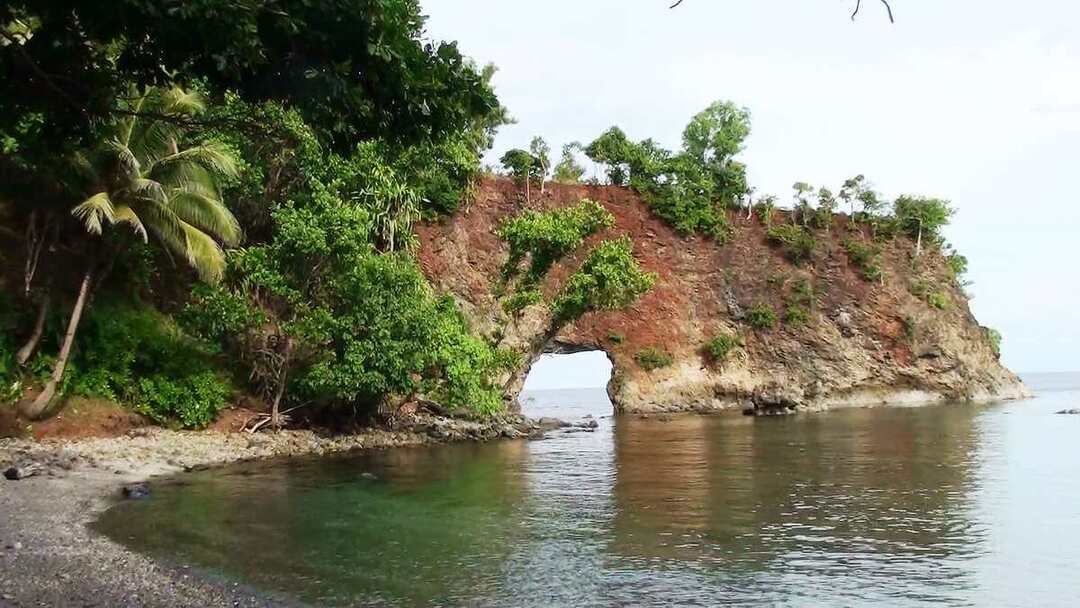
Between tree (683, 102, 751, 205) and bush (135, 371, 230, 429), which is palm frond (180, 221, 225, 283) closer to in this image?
bush (135, 371, 230, 429)

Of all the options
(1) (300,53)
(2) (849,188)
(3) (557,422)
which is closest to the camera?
(1) (300,53)

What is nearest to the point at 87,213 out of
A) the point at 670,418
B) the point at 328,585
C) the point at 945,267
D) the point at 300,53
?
the point at 328,585

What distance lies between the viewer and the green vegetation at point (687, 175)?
2045 inches

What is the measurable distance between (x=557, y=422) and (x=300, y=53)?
34.6 meters

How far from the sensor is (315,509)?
49.8 feet

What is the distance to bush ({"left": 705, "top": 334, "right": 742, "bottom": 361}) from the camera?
48.9m

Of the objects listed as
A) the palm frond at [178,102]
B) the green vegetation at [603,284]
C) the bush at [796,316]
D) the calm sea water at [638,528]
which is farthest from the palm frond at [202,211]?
the bush at [796,316]

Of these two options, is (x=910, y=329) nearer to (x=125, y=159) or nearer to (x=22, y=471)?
(x=125, y=159)

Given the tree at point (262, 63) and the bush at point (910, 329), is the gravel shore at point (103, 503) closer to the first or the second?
the tree at point (262, 63)

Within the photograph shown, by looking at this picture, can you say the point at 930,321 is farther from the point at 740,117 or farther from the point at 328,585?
the point at 328,585

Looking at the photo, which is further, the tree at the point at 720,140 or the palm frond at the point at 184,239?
the tree at the point at 720,140

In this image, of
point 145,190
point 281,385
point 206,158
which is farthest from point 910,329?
point 145,190

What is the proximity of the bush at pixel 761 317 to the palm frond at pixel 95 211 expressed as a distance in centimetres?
3771

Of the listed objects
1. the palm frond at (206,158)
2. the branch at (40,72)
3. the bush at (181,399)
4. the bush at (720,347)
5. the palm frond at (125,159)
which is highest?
the palm frond at (206,158)
